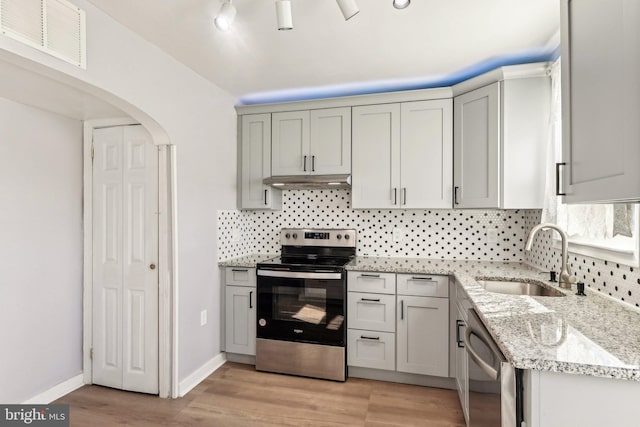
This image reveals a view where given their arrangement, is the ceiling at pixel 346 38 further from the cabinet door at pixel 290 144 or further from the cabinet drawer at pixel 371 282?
the cabinet drawer at pixel 371 282

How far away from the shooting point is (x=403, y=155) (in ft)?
9.54

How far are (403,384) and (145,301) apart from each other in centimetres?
211

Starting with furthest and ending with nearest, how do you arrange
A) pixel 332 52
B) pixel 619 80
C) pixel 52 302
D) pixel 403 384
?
pixel 403 384
pixel 52 302
pixel 332 52
pixel 619 80

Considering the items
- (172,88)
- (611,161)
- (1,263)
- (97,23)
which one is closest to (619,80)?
(611,161)

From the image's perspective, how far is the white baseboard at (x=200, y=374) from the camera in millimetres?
2514

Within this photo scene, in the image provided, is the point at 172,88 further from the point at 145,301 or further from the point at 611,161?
the point at 611,161

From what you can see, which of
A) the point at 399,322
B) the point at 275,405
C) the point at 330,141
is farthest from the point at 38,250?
the point at 399,322

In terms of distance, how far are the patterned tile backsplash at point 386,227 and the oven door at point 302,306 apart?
604mm

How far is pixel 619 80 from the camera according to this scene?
93 centimetres

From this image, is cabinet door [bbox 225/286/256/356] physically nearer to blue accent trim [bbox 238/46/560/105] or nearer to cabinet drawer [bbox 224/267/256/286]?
cabinet drawer [bbox 224/267/256/286]

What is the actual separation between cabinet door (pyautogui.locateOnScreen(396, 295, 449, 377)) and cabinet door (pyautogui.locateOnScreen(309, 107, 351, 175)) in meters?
1.27

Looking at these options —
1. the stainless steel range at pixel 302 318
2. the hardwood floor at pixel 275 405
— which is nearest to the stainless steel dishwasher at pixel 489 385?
the hardwood floor at pixel 275 405

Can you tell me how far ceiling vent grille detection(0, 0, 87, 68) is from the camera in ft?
4.67

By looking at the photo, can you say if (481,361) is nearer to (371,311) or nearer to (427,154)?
(371,311)
